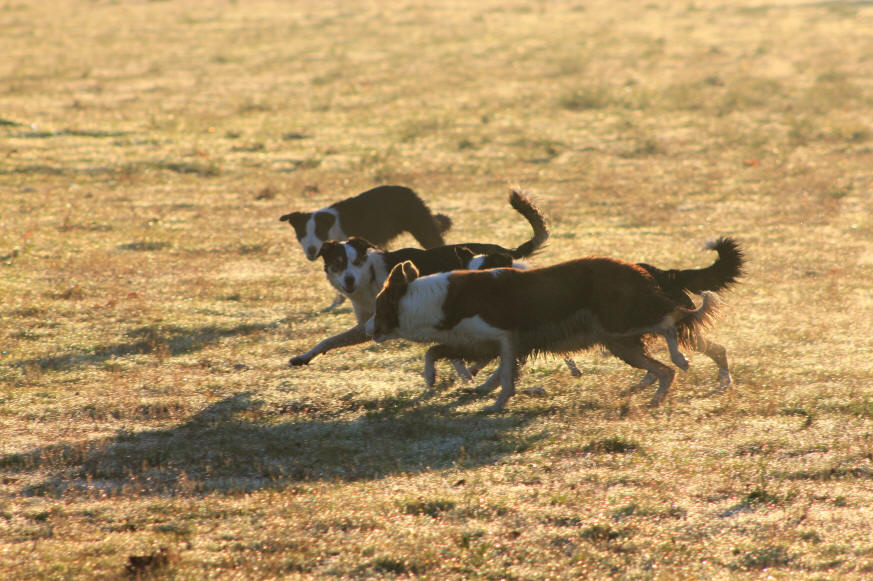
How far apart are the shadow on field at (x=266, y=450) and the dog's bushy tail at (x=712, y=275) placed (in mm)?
1718

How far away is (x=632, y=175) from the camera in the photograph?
63.6ft

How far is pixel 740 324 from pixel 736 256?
95.2 inches

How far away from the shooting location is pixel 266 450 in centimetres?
754

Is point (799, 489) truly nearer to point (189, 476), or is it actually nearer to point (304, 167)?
point (189, 476)

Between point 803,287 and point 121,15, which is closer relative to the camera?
point 803,287

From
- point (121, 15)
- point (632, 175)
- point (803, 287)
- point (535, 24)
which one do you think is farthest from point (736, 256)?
point (121, 15)

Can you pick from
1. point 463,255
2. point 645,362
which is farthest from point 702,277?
point 463,255

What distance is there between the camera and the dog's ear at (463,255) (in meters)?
9.59

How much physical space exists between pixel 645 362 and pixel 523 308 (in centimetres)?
117

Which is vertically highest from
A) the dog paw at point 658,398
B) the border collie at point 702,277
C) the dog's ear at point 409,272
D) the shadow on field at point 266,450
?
the dog's ear at point 409,272

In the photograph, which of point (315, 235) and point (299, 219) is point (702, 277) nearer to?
point (315, 235)

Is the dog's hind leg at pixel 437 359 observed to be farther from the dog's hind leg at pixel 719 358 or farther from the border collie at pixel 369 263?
the dog's hind leg at pixel 719 358

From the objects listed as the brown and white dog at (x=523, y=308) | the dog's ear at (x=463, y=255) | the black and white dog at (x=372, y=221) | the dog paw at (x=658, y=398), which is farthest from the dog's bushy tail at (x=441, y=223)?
the dog paw at (x=658, y=398)

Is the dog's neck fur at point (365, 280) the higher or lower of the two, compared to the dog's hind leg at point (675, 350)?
higher
